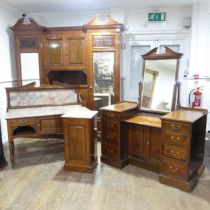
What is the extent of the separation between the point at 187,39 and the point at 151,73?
1699 millimetres

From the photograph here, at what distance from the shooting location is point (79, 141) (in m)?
2.87

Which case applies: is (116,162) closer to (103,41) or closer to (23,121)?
(23,121)

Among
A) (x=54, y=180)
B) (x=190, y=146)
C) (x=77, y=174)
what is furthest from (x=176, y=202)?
(x=54, y=180)

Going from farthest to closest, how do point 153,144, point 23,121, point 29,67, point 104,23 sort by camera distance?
point 29,67, point 104,23, point 23,121, point 153,144

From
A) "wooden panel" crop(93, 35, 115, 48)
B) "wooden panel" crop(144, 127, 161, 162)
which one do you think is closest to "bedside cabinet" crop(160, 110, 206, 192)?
"wooden panel" crop(144, 127, 161, 162)

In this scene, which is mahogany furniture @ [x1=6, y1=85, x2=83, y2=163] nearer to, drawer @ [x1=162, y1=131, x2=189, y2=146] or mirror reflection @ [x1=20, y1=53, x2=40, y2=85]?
mirror reflection @ [x1=20, y1=53, x2=40, y2=85]

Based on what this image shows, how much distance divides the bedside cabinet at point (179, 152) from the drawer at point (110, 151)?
649mm

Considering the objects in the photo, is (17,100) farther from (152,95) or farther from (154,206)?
(154,206)

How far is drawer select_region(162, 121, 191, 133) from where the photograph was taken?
2385 mm

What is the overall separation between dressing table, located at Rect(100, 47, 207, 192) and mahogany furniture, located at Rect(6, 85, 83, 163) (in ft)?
2.38

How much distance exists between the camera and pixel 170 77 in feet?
9.80

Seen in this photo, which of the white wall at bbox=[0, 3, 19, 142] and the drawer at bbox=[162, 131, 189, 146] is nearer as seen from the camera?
the drawer at bbox=[162, 131, 189, 146]

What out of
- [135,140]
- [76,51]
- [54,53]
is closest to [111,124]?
[135,140]

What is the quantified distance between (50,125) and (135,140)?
1.21m
